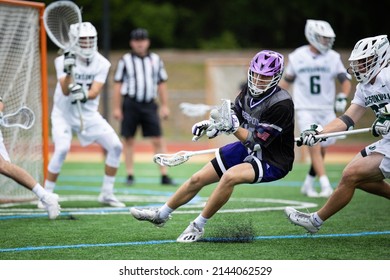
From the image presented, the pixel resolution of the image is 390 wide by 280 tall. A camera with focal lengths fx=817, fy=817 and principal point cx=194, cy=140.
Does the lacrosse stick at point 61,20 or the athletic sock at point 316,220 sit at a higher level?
the lacrosse stick at point 61,20

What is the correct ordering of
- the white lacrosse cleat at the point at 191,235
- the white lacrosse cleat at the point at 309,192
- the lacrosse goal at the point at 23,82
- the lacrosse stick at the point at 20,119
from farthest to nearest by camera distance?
the white lacrosse cleat at the point at 309,192 < the lacrosse goal at the point at 23,82 < the lacrosse stick at the point at 20,119 < the white lacrosse cleat at the point at 191,235

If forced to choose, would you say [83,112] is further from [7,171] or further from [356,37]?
[356,37]

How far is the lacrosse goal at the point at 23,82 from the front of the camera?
8570mm

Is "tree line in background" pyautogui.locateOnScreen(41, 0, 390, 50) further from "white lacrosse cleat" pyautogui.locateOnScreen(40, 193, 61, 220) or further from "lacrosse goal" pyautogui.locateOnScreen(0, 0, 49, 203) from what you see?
"white lacrosse cleat" pyautogui.locateOnScreen(40, 193, 61, 220)

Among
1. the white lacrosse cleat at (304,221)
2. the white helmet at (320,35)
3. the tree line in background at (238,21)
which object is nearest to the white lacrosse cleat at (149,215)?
the white lacrosse cleat at (304,221)

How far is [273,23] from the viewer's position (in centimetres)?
3250

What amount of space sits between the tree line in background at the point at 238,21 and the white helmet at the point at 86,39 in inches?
864

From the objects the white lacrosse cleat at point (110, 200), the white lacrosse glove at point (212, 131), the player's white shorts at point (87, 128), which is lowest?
the white lacrosse cleat at point (110, 200)

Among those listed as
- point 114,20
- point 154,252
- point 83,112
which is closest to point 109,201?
point 83,112

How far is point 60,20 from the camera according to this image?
8422 millimetres

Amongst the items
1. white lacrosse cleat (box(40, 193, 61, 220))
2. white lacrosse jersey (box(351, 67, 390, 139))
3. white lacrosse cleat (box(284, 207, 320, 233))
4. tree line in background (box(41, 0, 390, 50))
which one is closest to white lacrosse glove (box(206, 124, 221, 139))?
white lacrosse cleat (box(284, 207, 320, 233))

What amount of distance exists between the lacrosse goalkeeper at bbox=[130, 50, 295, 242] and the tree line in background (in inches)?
961

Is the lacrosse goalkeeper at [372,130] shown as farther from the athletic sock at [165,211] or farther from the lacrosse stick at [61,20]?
the lacrosse stick at [61,20]

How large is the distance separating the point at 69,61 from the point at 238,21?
2531 centimetres
